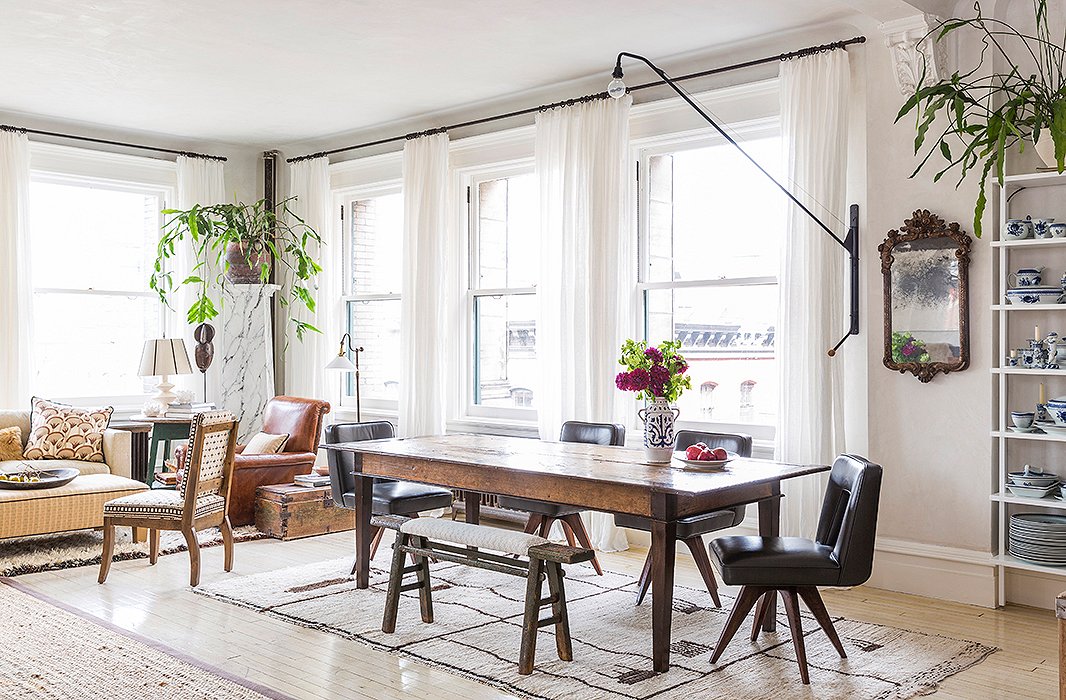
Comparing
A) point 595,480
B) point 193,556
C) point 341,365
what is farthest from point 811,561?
point 341,365

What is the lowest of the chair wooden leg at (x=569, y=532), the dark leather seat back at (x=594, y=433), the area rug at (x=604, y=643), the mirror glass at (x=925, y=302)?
the area rug at (x=604, y=643)

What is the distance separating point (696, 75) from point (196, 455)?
11.6 feet

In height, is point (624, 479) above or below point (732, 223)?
below

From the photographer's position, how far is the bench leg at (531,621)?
3736 mm

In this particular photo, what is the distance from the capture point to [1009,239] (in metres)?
4.62

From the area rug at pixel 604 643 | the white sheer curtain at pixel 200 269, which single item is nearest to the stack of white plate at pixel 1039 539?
the area rug at pixel 604 643

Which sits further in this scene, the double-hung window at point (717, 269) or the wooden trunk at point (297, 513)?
the wooden trunk at point (297, 513)

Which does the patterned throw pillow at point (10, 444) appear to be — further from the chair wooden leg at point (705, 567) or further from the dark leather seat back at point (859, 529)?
the dark leather seat back at point (859, 529)

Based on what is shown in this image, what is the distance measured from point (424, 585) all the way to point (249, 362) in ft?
13.9

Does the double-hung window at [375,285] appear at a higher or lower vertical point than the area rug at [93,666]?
higher

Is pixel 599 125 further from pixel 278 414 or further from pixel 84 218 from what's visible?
pixel 84 218

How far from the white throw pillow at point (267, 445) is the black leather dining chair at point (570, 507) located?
2.26 metres

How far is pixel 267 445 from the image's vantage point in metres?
6.95

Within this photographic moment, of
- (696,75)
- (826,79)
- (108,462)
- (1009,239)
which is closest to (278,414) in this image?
(108,462)
